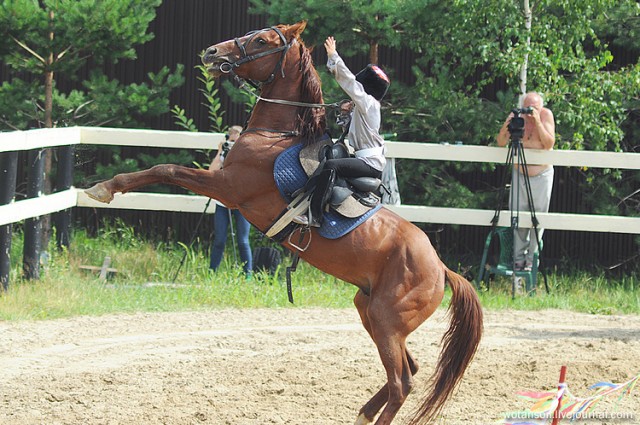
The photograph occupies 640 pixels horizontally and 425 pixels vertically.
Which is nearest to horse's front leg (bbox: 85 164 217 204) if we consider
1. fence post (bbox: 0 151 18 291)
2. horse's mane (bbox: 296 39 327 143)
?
horse's mane (bbox: 296 39 327 143)

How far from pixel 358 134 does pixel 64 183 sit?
200 inches

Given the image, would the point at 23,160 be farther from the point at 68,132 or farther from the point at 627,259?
the point at 627,259

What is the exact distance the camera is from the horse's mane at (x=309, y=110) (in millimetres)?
6504

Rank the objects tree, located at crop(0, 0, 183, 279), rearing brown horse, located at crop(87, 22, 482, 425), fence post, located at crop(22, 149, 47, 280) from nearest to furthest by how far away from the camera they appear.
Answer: rearing brown horse, located at crop(87, 22, 482, 425), fence post, located at crop(22, 149, 47, 280), tree, located at crop(0, 0, 183, 279)

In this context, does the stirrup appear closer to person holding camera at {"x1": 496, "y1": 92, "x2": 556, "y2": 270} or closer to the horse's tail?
the horse's tail

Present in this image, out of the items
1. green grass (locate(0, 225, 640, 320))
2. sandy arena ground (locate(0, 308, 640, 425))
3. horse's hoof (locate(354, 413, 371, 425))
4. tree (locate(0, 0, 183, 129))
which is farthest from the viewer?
tree (locate(0, 0, 183, 129))

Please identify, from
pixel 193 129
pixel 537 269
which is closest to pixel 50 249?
pixel 193 129

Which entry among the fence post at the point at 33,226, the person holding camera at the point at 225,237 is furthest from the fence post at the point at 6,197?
the person holding camera at the point at 225,237

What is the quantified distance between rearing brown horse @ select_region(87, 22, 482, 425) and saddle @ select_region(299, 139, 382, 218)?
0.10 m

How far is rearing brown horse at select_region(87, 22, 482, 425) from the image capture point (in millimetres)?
6348

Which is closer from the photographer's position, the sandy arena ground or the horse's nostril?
the horse's nostril

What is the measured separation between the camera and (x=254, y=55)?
21.2ft

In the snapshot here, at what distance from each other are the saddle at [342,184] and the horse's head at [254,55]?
58 cm

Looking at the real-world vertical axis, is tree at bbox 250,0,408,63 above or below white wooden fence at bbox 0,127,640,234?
above
